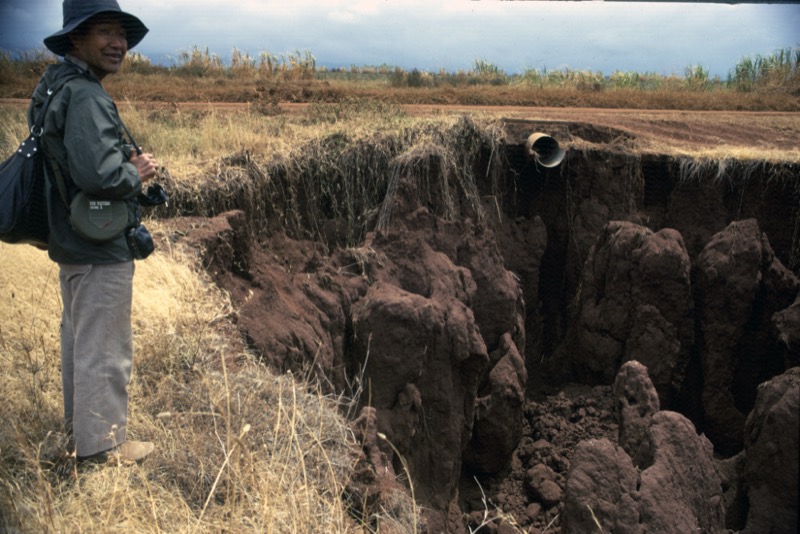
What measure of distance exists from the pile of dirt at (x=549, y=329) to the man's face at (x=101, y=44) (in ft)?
7.26

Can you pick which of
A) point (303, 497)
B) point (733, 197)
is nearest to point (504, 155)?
point (733, 197)

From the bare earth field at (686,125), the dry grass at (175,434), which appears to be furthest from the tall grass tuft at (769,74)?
the dry grass at (175,434)

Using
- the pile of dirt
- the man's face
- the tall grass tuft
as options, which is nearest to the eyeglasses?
the man's face

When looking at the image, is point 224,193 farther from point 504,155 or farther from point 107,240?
point 504,155

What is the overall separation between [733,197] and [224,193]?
6.59m

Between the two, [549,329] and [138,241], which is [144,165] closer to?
[138,241]

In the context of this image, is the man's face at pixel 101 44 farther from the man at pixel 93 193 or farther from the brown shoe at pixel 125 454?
the brown shoe at pixel 125 454

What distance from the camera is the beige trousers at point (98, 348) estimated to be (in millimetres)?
3301

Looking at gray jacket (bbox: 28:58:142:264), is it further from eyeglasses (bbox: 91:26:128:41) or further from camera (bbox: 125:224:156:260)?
eyeglasses (bbox: 91:26:128:41)

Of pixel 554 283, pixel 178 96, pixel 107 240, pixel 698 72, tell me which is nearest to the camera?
pixel 107 240

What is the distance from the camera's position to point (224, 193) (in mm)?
6594

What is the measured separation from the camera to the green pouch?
3133mm

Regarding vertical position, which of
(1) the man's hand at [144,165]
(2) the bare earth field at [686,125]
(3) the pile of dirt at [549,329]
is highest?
(2) the bare earth field at [686,125]

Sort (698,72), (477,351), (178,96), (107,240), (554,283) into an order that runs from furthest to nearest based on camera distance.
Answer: (698,72)
(178,96)
(554,283)
(477,351)
(107,240)
